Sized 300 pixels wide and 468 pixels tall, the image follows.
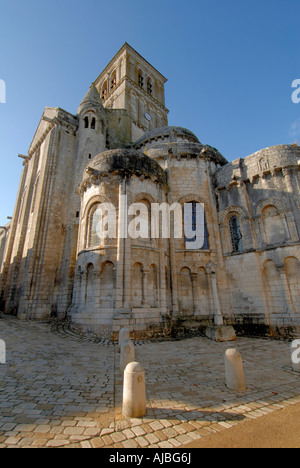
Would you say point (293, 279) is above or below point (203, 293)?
above

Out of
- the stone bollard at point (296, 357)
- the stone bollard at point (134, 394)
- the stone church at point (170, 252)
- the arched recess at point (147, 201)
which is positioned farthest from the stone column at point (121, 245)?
the stone bollard at point (296, 357)

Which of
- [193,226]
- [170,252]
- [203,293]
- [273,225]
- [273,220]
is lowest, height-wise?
[203,293]

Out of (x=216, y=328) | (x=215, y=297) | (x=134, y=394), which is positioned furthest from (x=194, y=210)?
(x=134, y=394)

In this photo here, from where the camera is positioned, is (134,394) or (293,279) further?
(293,279)

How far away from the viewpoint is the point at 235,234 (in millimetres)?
14586

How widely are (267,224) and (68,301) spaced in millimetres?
14243

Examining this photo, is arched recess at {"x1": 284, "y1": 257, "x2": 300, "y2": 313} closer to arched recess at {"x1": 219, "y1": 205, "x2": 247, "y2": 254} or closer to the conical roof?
arched recess at {"x1": 219, "y1": 205, "x2": 247, "y2": 254}

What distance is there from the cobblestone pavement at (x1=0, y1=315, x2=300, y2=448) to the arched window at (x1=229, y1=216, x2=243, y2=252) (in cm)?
681

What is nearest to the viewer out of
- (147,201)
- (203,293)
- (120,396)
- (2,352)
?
(120,396)

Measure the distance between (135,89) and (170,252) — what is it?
29071 millimetres

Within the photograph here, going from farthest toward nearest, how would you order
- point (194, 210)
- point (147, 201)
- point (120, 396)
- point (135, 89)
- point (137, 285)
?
point (135, 89)
point (194, 210)
point (147, 201)
point (137, 285)
point (120, 396)

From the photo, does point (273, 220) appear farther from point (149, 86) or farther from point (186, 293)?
point (149, 86)

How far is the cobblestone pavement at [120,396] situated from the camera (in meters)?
3.27

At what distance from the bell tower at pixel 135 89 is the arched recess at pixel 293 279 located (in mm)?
22027
